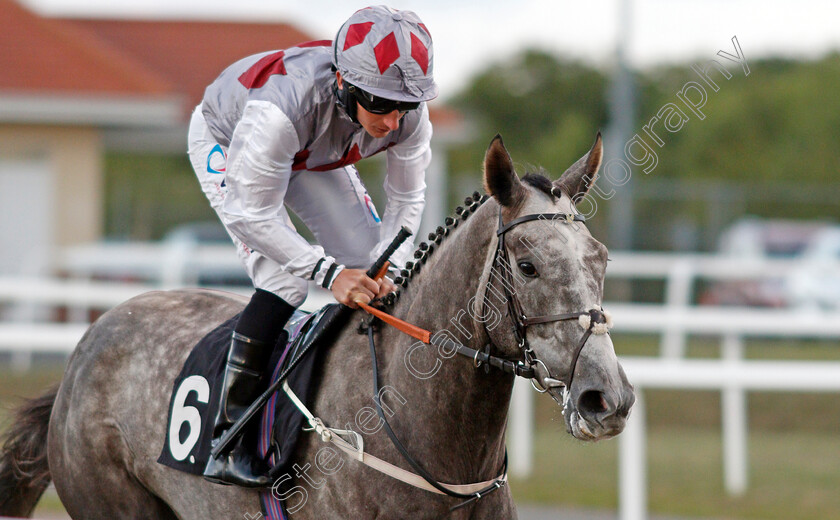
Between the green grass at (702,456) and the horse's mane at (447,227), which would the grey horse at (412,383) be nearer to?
the horse's mane at (447,227)

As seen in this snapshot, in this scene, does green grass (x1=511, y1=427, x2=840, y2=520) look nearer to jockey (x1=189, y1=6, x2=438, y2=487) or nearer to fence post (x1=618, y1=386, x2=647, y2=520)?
fence post (x1=618, y1=386, x2=647, y2=520)

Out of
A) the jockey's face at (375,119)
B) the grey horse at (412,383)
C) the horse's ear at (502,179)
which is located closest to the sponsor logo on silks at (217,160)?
the grey horse at (412,383)

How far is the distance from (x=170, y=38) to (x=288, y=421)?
1910cm

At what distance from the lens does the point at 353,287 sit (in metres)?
3.38

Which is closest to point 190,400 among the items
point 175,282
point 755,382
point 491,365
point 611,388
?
point 491,365

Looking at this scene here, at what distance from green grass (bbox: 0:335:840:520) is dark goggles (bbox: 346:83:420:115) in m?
2.60

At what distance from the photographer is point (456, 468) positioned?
321cm

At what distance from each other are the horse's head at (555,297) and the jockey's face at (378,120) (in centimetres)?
50

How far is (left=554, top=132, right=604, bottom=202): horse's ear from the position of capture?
10.5 feet

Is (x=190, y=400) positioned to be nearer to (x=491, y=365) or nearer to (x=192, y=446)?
(x=192, y=446)

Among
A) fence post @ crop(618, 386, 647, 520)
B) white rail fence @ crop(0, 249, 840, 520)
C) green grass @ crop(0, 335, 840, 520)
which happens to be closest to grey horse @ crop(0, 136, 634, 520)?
white rail fence @ crop(0, 249, 840, 520)

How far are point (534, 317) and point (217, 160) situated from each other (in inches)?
65.0

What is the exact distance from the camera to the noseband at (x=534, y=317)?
2785 millimetres
